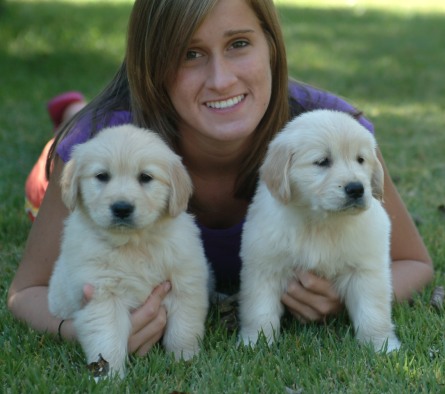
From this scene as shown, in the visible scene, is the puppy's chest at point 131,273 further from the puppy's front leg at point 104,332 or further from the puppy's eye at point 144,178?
the puppy's eye at point 144,178

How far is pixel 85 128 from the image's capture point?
14.3ft

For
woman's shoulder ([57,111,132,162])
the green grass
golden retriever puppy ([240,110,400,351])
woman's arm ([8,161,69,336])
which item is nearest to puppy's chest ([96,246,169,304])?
the green grass

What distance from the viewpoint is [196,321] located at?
12.3ft

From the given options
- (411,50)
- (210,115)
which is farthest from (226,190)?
(411,50)

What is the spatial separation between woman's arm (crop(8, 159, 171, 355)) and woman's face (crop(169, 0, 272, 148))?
2.80 feet

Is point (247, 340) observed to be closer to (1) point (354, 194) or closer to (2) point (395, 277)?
(1) point (354, 194)

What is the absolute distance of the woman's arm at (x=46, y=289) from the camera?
371 centimetres

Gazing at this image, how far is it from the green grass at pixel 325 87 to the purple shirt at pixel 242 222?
0.55 metres

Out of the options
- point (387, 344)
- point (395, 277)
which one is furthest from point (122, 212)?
point (395, 277)

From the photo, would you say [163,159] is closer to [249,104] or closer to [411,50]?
[249,104]

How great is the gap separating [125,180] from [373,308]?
4.45 ft

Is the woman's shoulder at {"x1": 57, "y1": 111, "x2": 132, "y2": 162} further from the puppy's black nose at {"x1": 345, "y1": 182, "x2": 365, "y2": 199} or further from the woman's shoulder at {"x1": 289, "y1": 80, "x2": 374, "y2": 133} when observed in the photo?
the puppy's black nose at {"x1": 345, "y1": 182, "x2": 365, "y2": 199}

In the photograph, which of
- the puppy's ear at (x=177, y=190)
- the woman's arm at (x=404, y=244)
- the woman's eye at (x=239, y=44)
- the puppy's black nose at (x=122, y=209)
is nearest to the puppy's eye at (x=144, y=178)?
the puppy's ear at (x=177, y=190)

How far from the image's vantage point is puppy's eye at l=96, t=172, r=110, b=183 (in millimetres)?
3607
